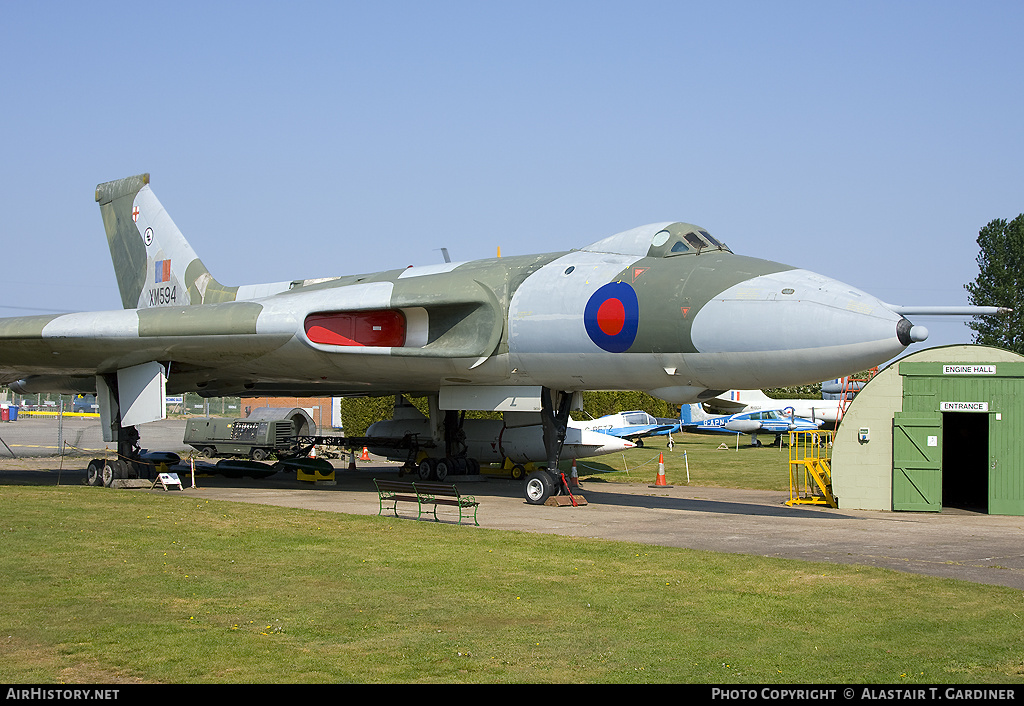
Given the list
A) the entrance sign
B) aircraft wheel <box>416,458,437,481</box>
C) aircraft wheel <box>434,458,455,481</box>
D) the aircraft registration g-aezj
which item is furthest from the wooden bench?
the entrance sign

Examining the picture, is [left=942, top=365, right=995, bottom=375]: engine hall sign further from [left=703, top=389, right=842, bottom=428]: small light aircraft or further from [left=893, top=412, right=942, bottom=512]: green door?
[left=703, top=389, right=842, bottom=428]: small light aircraft

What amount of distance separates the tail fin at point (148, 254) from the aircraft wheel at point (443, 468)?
233 inches

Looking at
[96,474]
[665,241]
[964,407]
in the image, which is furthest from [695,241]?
[96,474]

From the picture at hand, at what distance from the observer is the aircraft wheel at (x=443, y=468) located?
816 inches

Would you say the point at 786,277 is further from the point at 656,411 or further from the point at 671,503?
the point at 656,411

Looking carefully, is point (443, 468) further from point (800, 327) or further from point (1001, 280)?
point (1001, 280)

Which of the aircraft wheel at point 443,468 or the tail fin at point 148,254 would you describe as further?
the tail fin at point 148,254

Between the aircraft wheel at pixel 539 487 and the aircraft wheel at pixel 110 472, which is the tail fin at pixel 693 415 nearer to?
the aircraft wheel at pixel 539 487

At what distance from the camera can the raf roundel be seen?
13617 mm

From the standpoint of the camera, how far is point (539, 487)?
51.9 feet

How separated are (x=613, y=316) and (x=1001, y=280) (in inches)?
2190

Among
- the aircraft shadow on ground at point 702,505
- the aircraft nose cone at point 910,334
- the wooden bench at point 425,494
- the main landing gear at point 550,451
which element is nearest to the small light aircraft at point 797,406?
the aircraft shadow on ground at point 702,505

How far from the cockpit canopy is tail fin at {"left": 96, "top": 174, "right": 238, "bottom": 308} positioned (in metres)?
9.89
